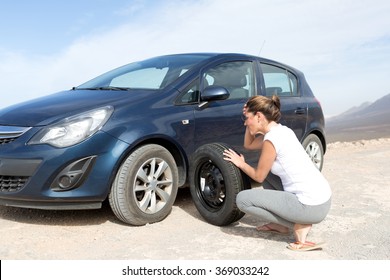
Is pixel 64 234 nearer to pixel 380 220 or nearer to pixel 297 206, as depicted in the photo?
pixel 297 206

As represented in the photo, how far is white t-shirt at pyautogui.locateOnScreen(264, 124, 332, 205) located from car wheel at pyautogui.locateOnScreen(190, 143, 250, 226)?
0.49 meters

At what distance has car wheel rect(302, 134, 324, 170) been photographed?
609 cm

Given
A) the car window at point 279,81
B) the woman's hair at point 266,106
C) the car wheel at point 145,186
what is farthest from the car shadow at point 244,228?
the car window at point 279,81

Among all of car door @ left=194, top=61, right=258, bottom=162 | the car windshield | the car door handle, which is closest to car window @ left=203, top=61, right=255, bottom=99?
car door @ left=194, top=61, right=258, bottom=162

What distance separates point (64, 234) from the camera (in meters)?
3.95

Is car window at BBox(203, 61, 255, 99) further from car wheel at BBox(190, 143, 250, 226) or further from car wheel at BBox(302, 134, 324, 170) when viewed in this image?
car wheel at BBox(302, 134, 324, 170)

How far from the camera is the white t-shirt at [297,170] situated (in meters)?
3.55

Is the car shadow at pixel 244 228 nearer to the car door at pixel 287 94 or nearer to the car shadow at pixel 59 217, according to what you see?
the car shadow at pixel 59 217

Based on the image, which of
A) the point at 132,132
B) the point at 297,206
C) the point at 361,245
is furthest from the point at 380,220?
the point at 132,132

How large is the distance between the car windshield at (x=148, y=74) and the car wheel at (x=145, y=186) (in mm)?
786

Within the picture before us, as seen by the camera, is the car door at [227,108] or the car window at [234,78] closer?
the car door at [227,108]

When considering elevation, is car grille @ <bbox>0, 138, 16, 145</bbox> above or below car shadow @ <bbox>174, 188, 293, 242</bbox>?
above

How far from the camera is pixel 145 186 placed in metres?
4.11

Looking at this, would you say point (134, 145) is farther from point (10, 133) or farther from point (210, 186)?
point (10, 133)
